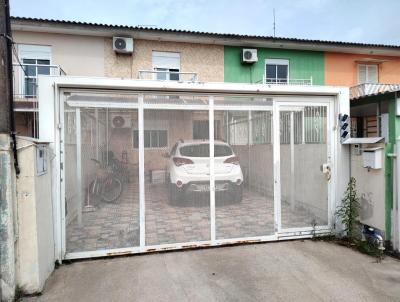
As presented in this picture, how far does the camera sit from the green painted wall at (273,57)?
11.9m

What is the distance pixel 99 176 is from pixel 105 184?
0.15m

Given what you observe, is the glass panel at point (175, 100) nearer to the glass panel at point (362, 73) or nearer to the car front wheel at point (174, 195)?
the car front wheel at point (174, 195)

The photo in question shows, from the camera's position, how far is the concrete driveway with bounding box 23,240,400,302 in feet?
10.4

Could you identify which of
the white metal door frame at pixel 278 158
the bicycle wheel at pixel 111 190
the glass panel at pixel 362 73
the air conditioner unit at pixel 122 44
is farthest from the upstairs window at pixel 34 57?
the glass panel at pixel 362 73

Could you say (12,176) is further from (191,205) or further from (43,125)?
(191,205)

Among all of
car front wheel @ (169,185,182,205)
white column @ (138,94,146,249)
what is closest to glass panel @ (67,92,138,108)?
white column @ (138,94,146,249)

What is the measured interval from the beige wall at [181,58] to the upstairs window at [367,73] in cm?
679

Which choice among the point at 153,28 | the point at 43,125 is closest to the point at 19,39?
the point at 153,28

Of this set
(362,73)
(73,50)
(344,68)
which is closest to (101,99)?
(73,50)

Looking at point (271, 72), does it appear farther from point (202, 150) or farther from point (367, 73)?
point (202, 150)

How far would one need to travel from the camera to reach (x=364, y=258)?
13.6 feet

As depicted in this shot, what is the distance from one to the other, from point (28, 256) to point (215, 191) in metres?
2.66

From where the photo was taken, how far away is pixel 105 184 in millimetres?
4246

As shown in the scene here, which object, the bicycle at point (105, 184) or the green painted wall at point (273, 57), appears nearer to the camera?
the bicycle at point (105, 184)
